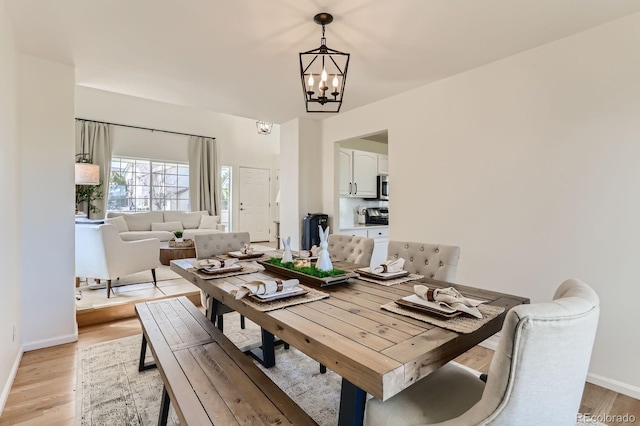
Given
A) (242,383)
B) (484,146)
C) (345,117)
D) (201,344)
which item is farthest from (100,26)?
(484,146)

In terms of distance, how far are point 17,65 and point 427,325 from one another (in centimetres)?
342

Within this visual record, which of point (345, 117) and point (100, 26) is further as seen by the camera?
point (345, 117)

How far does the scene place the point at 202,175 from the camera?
774 cm

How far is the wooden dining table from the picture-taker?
0.91m

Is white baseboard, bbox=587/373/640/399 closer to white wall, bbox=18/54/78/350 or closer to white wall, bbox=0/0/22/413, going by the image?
white wall, bbox=0/0/22/413

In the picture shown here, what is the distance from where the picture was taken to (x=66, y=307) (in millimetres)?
2744

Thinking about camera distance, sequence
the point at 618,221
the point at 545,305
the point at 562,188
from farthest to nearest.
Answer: the point at 562,188 < the point at 618,221 < the point at 545,305

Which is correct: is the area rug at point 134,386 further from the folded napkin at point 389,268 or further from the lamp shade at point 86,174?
the lamp shade at point 86,174

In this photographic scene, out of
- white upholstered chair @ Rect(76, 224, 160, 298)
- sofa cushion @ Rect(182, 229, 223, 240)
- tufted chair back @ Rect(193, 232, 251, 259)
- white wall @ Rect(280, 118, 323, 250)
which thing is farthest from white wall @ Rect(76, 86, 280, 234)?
tufted chair back @ Rect(193, 232, 251, 259)

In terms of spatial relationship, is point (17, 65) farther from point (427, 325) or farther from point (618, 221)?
point (618, 221)

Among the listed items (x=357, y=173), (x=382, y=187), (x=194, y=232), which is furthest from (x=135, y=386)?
(x=194, y=232)

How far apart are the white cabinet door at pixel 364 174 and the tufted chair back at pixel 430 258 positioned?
243 cm

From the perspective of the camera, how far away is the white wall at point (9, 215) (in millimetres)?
1892

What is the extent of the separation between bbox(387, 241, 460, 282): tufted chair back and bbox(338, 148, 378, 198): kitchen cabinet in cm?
232
